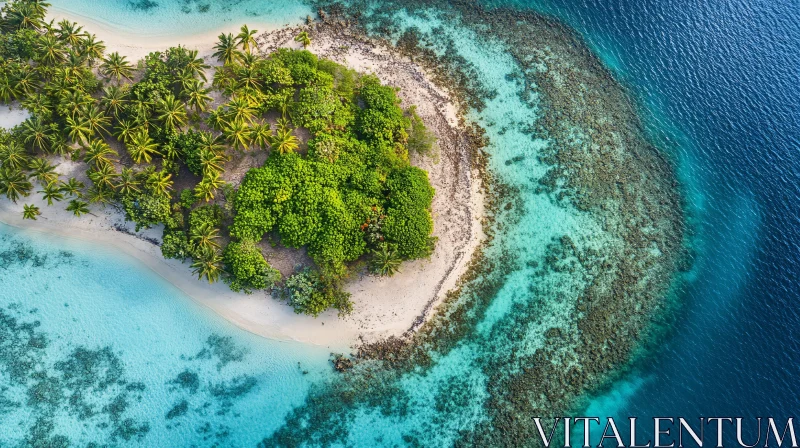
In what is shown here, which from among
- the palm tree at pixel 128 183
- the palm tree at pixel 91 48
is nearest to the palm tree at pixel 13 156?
the palm tree at pixel 128 183

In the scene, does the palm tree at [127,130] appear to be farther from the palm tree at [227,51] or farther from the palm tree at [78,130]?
the palm tree at [227,51]

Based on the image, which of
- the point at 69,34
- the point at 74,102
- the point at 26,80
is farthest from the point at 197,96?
the point at 26,80

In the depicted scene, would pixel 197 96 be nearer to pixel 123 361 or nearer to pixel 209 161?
pixel 209 161

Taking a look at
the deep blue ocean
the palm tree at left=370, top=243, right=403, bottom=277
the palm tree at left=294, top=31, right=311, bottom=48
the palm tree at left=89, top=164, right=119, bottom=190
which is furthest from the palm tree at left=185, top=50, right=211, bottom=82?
the deep blue ocean

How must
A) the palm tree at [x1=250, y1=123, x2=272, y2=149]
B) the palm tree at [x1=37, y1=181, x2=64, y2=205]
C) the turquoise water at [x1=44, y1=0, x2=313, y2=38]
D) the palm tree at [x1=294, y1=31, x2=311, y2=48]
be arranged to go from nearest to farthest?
1. the palm tree at [x1=37, y1=181, x2=64, y2=205]
2. the palm tree at [x1=250, y1=123, x2=272, y2=149]
3. the palm tree at [x1=294, y1=31, x2=311, y2=48]
4. the turquoise water at [x1=44, y1=0, x2=313, y2=38]

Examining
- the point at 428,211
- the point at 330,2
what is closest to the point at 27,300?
the point at 428,211

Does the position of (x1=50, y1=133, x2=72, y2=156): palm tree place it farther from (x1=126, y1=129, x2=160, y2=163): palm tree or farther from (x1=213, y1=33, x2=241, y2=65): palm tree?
(x1=213, y1=33, x2=241, y2=65): palm tree

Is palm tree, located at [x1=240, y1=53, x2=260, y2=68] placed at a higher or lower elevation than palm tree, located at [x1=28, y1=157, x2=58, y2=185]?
higher
